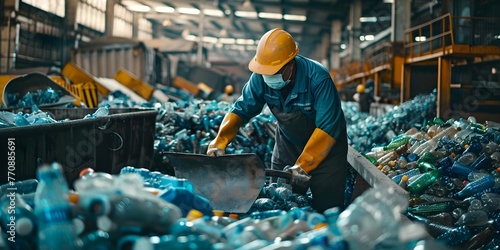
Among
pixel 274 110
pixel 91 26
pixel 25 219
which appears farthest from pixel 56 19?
pixel 25 219

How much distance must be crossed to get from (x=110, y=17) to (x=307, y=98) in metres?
24.5

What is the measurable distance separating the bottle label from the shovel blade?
5.98 ft

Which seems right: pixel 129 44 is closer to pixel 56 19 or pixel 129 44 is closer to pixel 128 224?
pixel 56 19

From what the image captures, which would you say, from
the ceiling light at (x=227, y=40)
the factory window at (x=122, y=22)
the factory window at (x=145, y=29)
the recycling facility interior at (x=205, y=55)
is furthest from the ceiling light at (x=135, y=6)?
the ceiling light at (x=227, y=40)

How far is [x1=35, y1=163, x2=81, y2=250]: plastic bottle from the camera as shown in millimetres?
1818

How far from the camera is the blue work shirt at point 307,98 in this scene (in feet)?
13.3

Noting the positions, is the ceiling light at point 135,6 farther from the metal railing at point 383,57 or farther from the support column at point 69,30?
the metal railing at point 383,57

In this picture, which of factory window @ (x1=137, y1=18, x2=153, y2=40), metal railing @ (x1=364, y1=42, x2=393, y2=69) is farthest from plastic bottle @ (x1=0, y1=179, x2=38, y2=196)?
factory window @ (x1=137, y1=18, x2=153, y2=40)

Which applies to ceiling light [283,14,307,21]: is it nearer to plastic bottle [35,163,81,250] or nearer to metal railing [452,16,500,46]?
metal railing [452,16,500,46]

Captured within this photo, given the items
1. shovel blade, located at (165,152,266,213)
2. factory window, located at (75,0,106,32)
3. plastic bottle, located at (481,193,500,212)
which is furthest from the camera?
factory window, located at (75,0,106,32)

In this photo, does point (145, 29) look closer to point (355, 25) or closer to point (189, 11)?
point (189, 11)

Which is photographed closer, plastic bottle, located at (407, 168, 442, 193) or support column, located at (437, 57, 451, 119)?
plastic bottle, located at (407, 168, 442, 193)

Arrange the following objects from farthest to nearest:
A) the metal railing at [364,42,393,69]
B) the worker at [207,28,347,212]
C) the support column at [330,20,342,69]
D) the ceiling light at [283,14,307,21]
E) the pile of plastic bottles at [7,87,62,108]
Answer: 1. the support column at [330,20,342,69]
2. the ceiling light at [283,14,307,21]
3. the metal railing at [364,42,393,69]
4. the pile of plastic bottles at [7,87,62,108]
5. the worker at [207,28,347,212]

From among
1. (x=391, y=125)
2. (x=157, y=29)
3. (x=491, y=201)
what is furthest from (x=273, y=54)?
(x=157, y=29)
